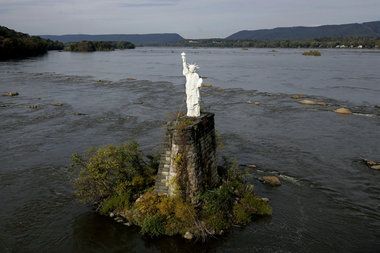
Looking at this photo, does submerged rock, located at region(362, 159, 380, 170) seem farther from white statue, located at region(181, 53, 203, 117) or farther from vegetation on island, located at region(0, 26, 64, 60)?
vegetation on island, located at region(0, 26, 64, 60)

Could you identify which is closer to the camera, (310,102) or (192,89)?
(192,89)

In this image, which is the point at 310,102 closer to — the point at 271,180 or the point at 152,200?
the point at 271,180

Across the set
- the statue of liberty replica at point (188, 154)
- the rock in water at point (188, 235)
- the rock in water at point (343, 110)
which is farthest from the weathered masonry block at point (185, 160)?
the rock in water at point (343, 110)

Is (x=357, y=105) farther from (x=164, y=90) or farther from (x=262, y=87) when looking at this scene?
(x=164, y=90)

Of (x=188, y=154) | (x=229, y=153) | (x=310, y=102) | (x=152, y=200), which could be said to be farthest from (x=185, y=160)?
(x=310, y=102)

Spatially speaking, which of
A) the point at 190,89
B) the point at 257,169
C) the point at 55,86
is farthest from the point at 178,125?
the point at 55,86

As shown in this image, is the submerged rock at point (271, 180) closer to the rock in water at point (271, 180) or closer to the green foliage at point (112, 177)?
the rock in water at point (271, 180)
